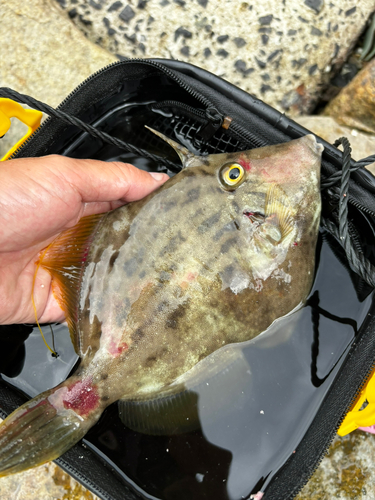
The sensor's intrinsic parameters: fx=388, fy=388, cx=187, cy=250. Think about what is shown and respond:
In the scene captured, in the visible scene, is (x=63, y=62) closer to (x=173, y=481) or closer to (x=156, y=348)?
(x=156, y=348)

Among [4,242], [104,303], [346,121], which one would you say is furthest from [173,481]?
[346,121]

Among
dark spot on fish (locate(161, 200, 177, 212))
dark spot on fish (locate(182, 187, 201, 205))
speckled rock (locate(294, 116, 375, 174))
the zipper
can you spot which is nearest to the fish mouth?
dark spot on fish (locate(182, 187, 201, 205))

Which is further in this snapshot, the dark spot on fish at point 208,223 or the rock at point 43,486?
the rock at point 43,486

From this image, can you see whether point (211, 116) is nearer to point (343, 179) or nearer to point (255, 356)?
point (343, 179)

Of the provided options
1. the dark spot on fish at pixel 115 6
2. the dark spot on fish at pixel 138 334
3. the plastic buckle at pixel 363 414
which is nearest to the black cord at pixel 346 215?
the plastic buckle at pixel 363 414

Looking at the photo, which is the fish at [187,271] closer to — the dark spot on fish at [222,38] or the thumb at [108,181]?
the thumb at [108,181]

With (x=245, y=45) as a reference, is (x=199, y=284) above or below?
below
